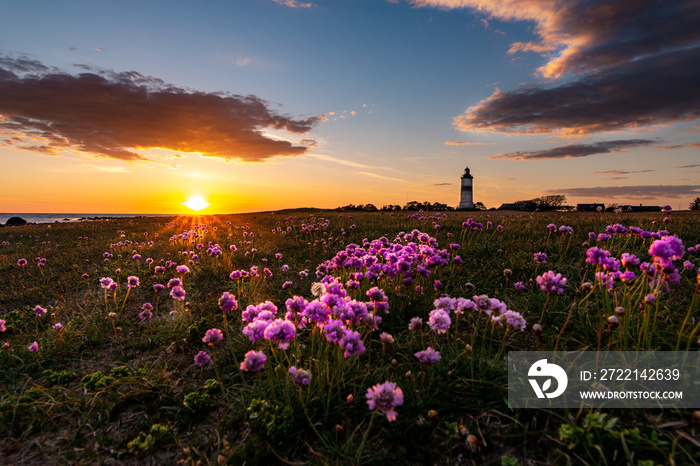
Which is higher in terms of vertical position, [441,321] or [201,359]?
[441,321]

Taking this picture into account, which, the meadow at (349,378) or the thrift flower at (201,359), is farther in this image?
the thrift flower at (201,359)

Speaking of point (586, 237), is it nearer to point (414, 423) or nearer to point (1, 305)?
point (414, 423)

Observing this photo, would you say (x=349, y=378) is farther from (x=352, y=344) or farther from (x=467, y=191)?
(x=467, y=191)

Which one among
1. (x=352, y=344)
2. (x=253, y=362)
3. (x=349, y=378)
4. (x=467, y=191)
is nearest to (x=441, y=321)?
(x=352, y=344)

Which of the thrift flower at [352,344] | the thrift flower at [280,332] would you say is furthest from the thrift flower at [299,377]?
the thrift flower at [352,344]

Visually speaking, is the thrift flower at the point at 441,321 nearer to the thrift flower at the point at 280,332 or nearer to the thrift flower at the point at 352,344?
the thrift flower at the point at 352,344

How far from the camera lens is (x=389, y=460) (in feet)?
7.25

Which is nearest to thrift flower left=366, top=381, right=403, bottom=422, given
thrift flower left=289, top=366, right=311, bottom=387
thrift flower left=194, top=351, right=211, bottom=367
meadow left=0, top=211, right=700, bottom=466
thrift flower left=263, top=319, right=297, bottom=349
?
meadow left=0, top=211, right=700, bottom=466

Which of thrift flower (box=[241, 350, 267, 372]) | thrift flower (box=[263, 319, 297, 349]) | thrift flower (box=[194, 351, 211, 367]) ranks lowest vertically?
thrift flower (box=[194, 351, 211, 367])

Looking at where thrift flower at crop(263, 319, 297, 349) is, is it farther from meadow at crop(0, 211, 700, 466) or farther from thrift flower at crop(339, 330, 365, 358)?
thrift flower at crop(339, 330, 365, 358)

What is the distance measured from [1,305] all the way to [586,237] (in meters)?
13.1

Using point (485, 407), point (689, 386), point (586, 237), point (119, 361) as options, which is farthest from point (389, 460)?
point (586, 237)

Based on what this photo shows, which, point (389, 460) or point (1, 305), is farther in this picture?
point (1, 305)

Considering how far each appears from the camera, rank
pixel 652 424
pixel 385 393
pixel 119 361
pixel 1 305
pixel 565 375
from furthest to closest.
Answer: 1. pixel 1 305
2. pixel 119 361
3. pixel 565 375
4. pixel 652 424
5. pixel 385 393
